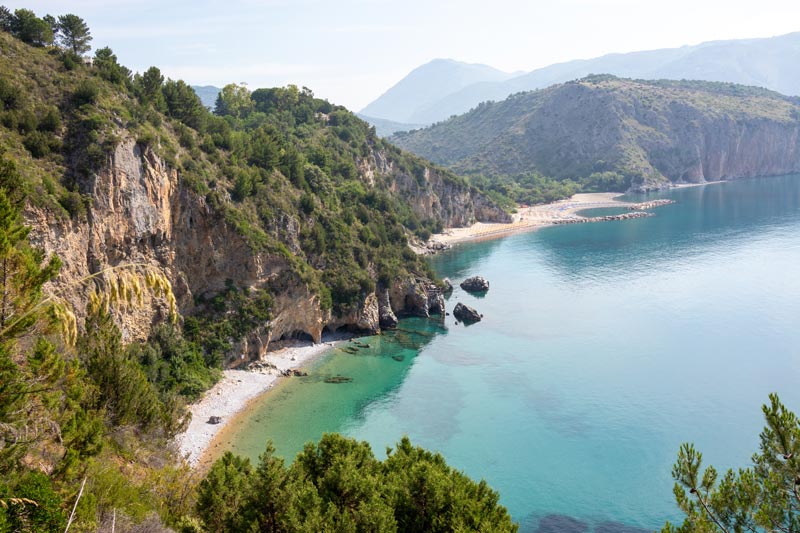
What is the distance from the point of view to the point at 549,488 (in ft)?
110

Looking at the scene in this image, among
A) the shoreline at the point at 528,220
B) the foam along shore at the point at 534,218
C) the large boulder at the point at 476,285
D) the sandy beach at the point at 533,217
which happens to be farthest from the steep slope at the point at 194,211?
the sandy beach at the point at 533,217

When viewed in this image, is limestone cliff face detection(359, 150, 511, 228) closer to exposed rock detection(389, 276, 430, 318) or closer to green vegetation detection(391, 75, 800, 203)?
exposed rock detection(389, 276, 430, 318)

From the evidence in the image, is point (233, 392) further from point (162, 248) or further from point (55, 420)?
point (55, 420)

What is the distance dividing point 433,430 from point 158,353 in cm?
2020

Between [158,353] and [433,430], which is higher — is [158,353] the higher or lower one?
the higher one

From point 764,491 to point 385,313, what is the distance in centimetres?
4737

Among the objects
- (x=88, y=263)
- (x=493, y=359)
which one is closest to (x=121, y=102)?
(x=88, y=263)

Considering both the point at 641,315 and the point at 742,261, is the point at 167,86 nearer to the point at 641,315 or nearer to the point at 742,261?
the point at 641,315

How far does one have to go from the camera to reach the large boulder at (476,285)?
74.6 meters

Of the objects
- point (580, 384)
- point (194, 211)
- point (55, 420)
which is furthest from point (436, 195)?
point (55, 420)

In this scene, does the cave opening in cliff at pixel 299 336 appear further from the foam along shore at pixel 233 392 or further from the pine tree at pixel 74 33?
the pine tree at pixel 74 33

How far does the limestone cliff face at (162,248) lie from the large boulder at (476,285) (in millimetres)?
22530

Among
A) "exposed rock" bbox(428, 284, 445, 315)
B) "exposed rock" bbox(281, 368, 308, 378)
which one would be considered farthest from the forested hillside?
"exposed rock" bbox(281, 368, 308, 378)

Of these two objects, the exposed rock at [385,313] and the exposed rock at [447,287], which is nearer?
the exposed rock at [385,313]
